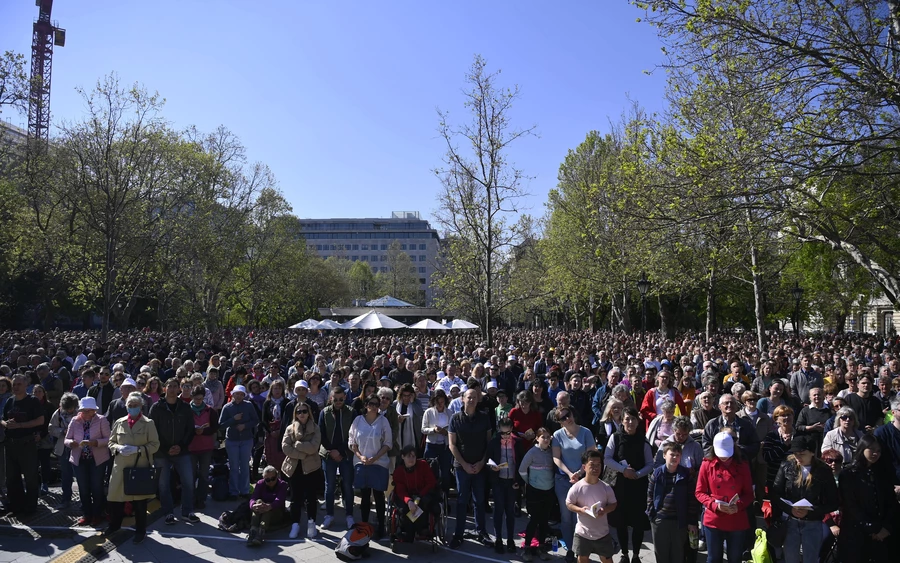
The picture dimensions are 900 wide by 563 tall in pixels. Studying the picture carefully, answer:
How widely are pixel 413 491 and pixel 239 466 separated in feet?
9.95

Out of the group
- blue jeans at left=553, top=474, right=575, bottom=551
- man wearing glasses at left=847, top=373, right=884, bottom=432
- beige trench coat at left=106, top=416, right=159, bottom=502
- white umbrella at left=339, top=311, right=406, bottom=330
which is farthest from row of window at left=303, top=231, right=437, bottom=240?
blue jeans at left=553, top=474, right=575, bottom=551

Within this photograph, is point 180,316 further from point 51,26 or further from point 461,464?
point 51,26

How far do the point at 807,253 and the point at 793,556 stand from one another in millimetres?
24619

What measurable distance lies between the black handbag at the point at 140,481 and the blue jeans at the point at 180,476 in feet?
2.35

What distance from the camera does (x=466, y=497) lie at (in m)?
6.93

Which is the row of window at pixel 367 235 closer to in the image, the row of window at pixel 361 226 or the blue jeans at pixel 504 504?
the row of window at pixel 361 226

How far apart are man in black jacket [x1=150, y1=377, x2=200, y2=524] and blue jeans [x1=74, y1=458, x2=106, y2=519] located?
24.7 inches

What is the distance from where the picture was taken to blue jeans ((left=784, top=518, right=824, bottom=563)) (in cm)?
520

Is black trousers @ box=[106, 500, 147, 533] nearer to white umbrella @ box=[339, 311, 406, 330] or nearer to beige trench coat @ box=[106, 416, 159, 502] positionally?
beige trench coat @ box=[106, 416, 159, 502]

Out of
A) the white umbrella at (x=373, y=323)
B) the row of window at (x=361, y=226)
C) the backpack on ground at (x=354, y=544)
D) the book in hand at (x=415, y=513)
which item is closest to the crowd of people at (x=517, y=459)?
the book in hand at (x=415, y=513)

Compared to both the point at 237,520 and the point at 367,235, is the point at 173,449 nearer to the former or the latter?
the point at 237,520

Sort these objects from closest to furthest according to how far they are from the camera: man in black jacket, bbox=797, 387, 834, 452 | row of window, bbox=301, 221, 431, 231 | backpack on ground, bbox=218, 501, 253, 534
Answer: backpack on ground, bbox=218, 501, 253, 534
man in black jacket, bbox=797, 387, 834, 452
row of window, bbox=301, 221, 431, 231

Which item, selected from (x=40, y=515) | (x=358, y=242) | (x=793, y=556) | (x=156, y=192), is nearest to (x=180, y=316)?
(x=156, y=192)

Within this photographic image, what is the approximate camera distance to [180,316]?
143 feet
